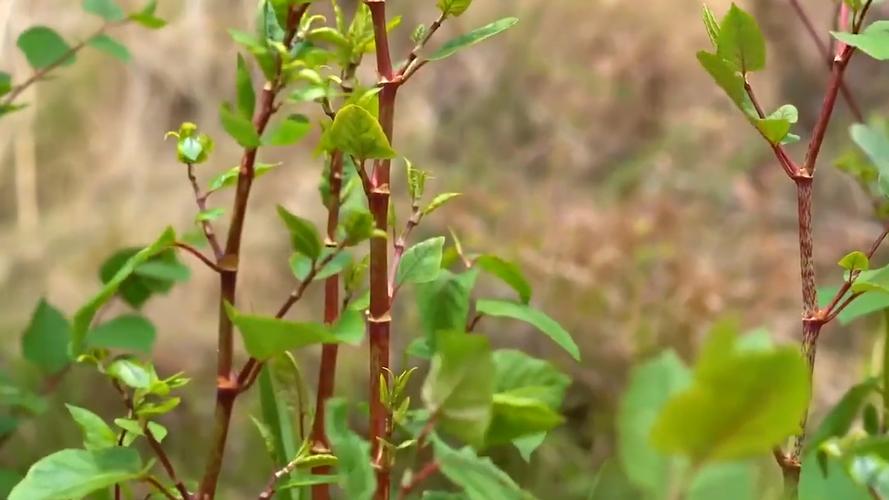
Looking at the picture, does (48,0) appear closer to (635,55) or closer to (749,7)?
(635,55)

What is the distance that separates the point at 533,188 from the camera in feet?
3.47

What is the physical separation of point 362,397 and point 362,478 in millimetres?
538

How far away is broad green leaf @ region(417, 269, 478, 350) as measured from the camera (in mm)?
341

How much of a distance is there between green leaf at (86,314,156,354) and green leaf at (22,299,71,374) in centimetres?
2

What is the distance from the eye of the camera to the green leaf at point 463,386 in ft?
0.67

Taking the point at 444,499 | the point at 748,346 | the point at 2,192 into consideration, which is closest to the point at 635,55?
the point at 2,192

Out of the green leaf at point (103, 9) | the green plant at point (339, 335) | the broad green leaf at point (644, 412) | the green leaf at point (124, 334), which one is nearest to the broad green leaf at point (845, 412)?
the green plant at point (339, 335)

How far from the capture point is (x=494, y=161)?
1098mm

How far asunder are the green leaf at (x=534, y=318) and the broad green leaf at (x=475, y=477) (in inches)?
3.1

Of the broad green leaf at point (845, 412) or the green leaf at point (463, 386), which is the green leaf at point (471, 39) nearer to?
the green leaf at point (463, 386)

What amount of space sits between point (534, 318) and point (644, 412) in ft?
0.51

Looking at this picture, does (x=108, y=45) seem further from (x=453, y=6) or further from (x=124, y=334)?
(x=453, y=6)

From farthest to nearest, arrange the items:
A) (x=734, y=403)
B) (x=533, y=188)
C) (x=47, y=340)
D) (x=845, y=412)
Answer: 1. (x=533, y=188)
2. (x=47, y=340)
3. (x=845, y=412)
4. (x=734, y=403)

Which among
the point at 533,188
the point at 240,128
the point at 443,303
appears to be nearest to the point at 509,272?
the point at 443,303
